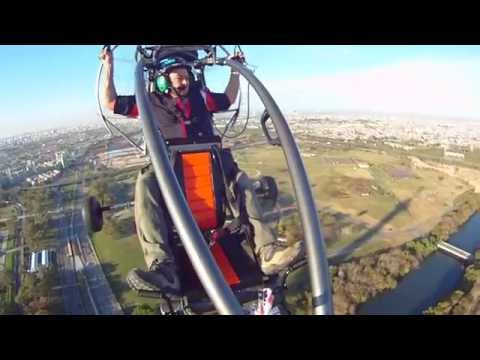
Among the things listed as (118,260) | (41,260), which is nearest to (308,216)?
(118,260)

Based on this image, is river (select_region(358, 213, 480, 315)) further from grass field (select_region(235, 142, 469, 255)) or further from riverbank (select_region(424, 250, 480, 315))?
grass field (select_region(235, 142, 469, 255))

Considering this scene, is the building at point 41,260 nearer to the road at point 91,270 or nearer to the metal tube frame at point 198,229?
the road at point 91,270

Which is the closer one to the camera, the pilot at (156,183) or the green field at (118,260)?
the pilot at (156,183)

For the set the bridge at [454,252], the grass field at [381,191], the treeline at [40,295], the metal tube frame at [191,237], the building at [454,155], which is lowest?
the bridge at [454,252]

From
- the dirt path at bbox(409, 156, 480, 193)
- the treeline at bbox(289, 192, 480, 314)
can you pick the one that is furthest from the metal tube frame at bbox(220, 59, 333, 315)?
the dirt path at bbox(409, 156, 480, 193)

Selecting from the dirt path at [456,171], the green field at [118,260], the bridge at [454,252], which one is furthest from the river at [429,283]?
the green field at [118,260]
